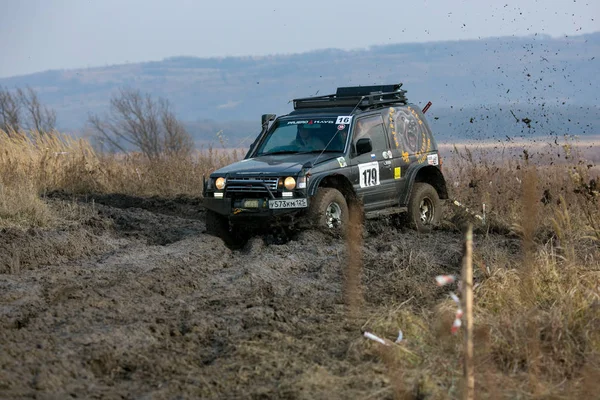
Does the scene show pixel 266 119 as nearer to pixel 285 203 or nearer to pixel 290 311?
pixel 285 203

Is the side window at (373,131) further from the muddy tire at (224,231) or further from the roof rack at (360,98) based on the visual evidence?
the muddy tire at (224,231)

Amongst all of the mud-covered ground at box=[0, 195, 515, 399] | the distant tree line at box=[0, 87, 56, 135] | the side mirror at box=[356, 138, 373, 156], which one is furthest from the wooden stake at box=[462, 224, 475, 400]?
the distant tree line at box=[0, 87, 56, 135]

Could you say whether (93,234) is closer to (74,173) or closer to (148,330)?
(148,330)

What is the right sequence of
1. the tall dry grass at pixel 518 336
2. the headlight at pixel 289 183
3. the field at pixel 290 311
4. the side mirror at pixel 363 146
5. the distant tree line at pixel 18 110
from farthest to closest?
the distant tree line at pixel 18 110 → the side mirror at pixel 363 146 → the headlight at pixel 289 183 → the field at pixel 290 311 → the tall dry grass at pixel 518 336

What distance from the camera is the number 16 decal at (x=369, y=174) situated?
42.4ft

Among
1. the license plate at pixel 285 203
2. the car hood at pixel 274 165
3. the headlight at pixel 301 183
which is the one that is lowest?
the license plate at pixel 285 203

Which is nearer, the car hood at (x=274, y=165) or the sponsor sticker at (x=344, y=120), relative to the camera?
the car hood at (x=274, y=165)

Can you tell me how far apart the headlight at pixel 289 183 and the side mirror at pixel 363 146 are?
4.24ft

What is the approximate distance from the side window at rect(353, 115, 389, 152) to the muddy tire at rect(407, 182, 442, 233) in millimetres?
889

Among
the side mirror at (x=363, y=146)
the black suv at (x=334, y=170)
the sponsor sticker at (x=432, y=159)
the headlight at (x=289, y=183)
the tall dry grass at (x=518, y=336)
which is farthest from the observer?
Answer: the sponsor sticker at (x=432, y=159)

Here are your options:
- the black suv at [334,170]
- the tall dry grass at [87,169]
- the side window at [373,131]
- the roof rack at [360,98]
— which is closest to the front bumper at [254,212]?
the black suv at [334,170]

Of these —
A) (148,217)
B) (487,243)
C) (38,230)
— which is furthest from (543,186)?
(38,230)

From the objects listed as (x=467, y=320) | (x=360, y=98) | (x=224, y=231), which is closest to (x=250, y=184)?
(x=224, y=231)

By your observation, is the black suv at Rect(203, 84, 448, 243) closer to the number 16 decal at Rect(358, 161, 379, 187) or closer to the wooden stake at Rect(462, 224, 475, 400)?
the number 16 decal at Rect(358, 161, 379, 187)
